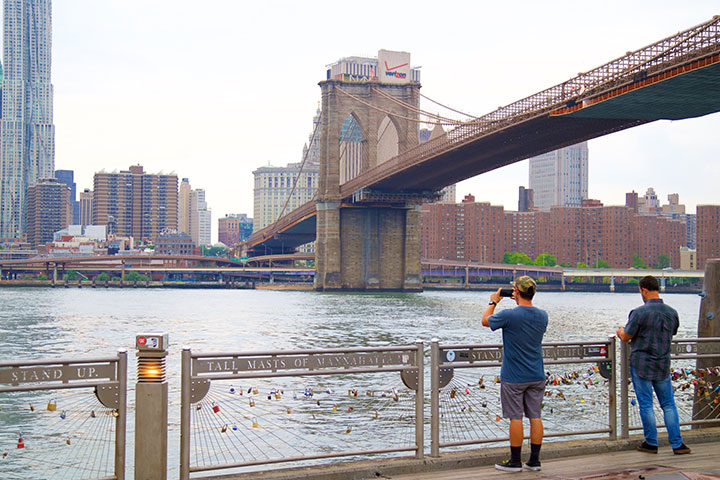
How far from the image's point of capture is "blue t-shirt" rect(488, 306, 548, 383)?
21.7ft

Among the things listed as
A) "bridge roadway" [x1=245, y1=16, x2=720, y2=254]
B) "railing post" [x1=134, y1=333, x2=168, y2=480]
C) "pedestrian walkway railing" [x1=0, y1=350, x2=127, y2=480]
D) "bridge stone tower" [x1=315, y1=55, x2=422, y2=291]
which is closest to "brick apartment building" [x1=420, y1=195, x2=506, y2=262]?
"bridge stone tower" [x1=315, y1=55, x2=422, y2=291]

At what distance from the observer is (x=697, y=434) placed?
795 centimetres

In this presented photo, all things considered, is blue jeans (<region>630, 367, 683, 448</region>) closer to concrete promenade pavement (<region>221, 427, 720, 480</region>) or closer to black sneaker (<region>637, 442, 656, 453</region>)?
black sneaker (<region>637, 442, 656, 453</region>)

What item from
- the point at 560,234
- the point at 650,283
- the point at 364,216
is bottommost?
the point at 650,283

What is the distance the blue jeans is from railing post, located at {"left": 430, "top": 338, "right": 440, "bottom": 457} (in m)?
1.78

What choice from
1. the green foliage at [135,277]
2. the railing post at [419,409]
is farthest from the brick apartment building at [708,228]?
the railing post at [419,409]

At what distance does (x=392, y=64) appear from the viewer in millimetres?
137375

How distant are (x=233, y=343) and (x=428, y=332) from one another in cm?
877

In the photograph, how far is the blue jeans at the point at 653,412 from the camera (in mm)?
7312

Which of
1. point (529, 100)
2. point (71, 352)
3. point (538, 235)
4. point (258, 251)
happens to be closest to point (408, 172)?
point (529, 100)

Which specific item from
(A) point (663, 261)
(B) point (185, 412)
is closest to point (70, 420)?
(B) point (185, 412)

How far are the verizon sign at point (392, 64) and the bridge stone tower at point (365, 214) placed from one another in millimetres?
40191

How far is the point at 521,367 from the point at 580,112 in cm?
3464

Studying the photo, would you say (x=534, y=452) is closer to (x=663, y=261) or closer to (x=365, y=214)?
(x=365, y=214)
